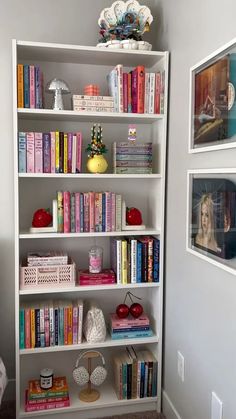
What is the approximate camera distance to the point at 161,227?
2131 millimetres

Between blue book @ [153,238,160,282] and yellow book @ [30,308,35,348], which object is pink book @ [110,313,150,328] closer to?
blue book @ [153,238,160,282]

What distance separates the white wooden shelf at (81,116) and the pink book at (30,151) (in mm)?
115

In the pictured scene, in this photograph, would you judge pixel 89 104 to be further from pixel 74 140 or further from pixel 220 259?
pixel 220 259

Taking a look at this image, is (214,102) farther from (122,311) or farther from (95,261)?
(122,311)

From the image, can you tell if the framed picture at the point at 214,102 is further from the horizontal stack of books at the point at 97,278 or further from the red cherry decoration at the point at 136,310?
the red cherry decoration at the point at 136,310

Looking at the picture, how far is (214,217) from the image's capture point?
150 centimetres

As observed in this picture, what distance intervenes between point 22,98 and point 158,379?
5.48 ft

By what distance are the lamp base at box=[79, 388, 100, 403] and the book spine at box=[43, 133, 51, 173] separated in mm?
1247

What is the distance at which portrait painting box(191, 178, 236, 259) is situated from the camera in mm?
1379

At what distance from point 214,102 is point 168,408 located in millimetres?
1596

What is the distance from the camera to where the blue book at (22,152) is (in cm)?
196

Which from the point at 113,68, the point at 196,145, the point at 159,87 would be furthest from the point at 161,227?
the point at 113,68

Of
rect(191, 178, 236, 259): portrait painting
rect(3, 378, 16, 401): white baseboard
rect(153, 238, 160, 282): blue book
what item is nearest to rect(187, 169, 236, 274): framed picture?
rect(191, 178, 236, 259): portrait painting

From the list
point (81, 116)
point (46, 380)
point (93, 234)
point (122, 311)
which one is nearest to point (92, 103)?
point (81, 116)
